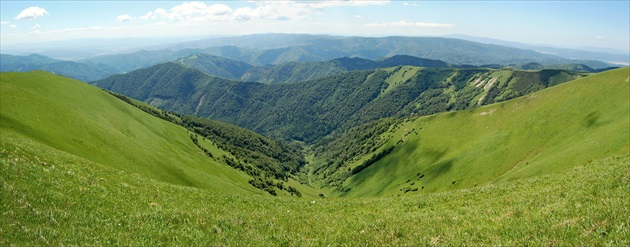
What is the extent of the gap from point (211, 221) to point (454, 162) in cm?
13116

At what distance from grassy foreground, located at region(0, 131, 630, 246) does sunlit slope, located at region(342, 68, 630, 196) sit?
5894cm

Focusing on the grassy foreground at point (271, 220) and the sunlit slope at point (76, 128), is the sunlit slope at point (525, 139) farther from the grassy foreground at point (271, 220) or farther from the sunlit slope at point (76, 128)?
the sunlit slope at point (76, 128)

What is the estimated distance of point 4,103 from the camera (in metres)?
57.7

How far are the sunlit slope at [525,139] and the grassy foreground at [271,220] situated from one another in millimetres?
58944

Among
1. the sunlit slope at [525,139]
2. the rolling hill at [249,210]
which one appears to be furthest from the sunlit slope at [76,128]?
the sunlit slope at [525,139]

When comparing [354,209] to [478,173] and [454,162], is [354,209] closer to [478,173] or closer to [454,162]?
[478,173]

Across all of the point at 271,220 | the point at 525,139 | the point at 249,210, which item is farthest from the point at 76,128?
the point at 525,139

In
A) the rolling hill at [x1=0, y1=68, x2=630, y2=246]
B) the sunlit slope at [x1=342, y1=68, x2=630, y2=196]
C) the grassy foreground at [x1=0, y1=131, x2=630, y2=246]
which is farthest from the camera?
the sunlit slope at [x1=342, y1=68, x2=630, y2=196]

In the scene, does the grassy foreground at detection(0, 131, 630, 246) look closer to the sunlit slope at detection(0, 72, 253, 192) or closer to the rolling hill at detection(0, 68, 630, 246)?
the rolling hill at detection(0, 68, 630, 246)

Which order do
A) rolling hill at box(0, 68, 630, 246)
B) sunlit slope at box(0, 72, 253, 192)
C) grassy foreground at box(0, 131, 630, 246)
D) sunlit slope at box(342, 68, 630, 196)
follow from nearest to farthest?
1. grassy foreground at box(0, 131, 630, 246)
2. rolling hill at box(0, 68, 630, 246)
3. sunlit slope at box(0, 72, 253, 192)
4. sunlit slope at box(342, 68, 630, 196)

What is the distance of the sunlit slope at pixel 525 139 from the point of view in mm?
76062

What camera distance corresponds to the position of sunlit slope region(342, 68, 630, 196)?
76.1 meters

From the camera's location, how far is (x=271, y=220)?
74.7 ft

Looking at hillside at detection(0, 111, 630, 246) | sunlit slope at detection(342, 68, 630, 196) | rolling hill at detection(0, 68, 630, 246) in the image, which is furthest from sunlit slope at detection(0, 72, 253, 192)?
sunlit slope at detection(342, 68, 630, 196)
